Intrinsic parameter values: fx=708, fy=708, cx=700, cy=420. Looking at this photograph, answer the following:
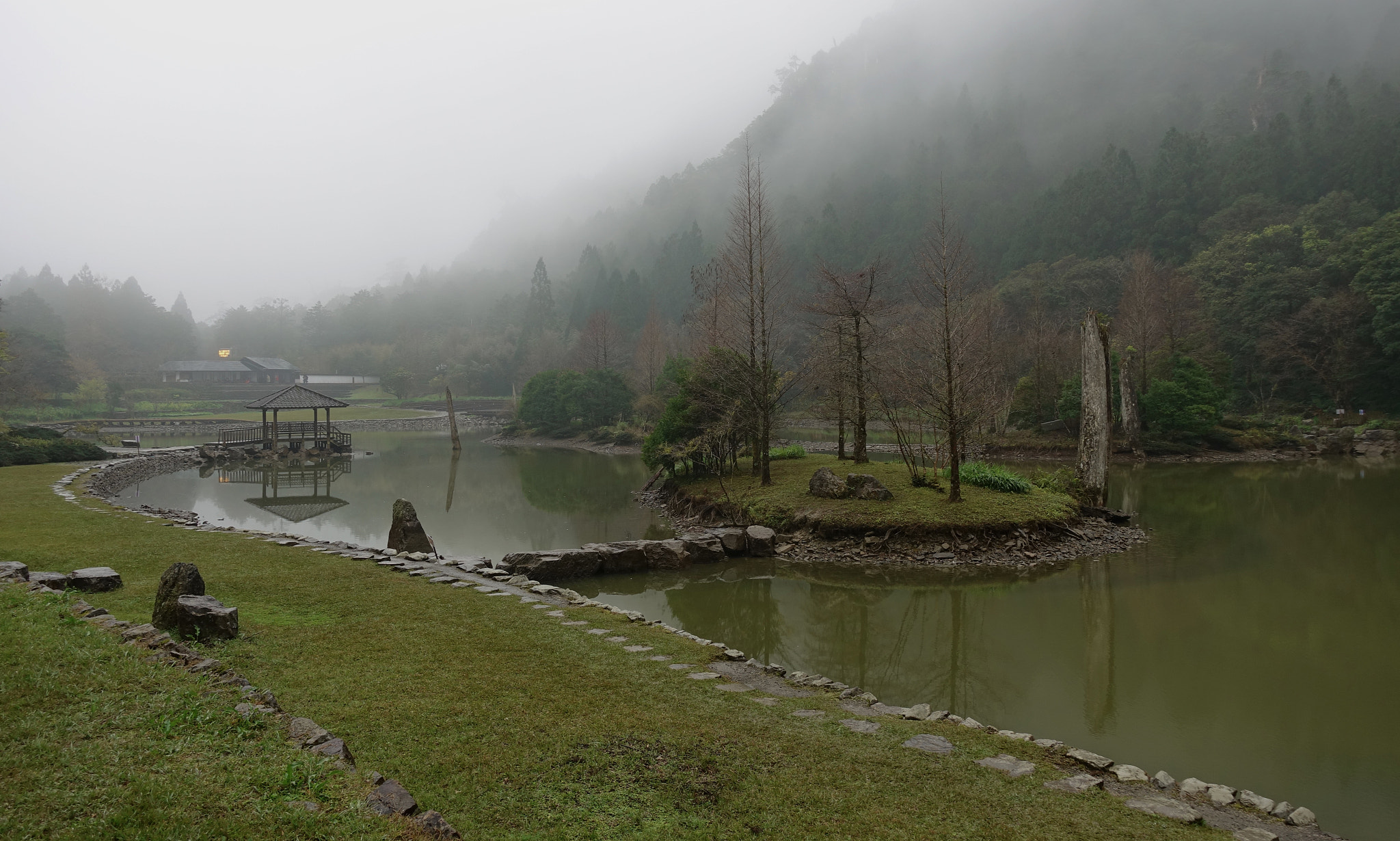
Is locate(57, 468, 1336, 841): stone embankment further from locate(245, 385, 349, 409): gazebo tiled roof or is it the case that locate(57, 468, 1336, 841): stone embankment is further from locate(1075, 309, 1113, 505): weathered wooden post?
locate(245, 385, 349, 409): gazebo tiled roof

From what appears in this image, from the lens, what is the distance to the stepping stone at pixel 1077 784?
13.6 feet

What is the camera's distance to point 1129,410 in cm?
2803

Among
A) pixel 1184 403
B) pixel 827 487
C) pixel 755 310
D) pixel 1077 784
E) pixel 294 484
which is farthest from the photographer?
pixel 1184 403

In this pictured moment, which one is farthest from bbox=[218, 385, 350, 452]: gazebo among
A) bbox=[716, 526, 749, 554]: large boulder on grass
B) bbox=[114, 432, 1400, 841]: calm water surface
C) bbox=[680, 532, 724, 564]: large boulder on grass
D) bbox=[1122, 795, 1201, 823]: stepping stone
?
bbox=[1122, 795, 1201, 823]: stepping stone

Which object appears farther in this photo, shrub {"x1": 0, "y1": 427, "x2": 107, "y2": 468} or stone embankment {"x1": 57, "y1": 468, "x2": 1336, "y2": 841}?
shrub {"x1": 0, "y1": 427, "x2": 107, "y2": 468}

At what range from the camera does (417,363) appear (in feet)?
270

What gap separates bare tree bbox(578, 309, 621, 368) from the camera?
5444cm

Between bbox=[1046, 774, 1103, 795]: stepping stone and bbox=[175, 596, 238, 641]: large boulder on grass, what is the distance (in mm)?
6260

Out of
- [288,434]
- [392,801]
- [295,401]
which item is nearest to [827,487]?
[392,801]

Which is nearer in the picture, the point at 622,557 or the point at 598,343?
the point at 622,557

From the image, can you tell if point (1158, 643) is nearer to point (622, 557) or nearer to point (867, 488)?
point (867, 488)

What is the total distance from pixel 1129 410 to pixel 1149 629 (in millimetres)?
22876

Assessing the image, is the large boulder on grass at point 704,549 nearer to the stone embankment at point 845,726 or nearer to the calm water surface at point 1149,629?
the calm water surface at point 1149,629

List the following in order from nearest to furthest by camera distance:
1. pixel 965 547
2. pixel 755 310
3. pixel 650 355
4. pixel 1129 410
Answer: pixel 965 547 → pixel 755 310 → pixel 1129 410 → pixel 650 355
